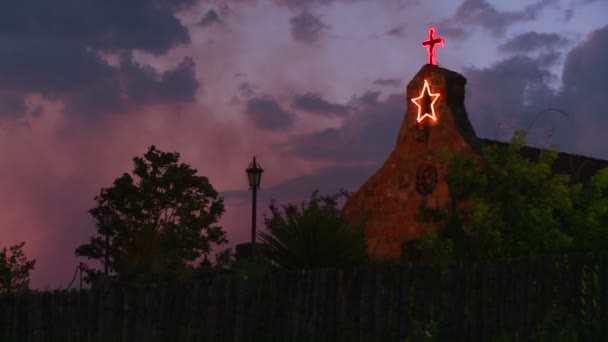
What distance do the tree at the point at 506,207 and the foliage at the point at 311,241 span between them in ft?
14.1

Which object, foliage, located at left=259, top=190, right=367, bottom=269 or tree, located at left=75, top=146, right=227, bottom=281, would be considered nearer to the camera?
foliage, located at left=259, top=190, right=367, bottom=269

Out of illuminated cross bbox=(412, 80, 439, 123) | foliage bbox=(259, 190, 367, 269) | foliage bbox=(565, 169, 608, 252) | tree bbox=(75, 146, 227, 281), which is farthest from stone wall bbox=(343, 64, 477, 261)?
tree bbox=(75, 146, 227, 281)

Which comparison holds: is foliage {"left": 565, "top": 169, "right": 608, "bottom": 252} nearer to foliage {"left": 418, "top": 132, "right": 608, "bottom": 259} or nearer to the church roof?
foliage {"left": 418, "top": 132, "right": 608, "bottom": 259}

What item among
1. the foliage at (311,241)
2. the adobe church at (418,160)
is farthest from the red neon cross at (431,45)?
the foliage at (311,241)

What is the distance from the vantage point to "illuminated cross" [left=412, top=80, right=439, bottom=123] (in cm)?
2416

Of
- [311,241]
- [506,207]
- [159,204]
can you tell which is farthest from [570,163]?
[159,204]

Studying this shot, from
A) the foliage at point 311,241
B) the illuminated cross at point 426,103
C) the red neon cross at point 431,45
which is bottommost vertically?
the foliage at point 311,241

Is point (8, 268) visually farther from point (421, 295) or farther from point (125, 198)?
point (421, 295)

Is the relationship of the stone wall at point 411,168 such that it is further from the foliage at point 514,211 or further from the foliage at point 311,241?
the foliage at point 311,241

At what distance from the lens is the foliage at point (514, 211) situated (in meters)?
19.7

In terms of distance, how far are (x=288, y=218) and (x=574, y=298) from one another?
15.5 feet

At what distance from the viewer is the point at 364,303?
13.7m

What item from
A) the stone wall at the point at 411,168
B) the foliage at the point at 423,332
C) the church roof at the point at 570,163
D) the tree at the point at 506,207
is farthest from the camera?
the church roof at the point at 570,163

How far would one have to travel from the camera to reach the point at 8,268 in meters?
32.0
